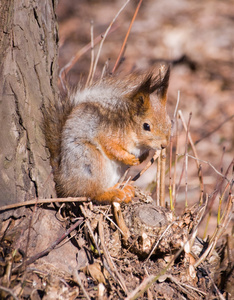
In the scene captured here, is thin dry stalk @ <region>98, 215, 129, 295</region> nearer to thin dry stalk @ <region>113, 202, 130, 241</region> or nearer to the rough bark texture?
thin dry stalk @ <region>113, 202, 130, 241</region>

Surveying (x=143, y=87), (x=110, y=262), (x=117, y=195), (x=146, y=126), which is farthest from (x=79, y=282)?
(x=143, y=87)

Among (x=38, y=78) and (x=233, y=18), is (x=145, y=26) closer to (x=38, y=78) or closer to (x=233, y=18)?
(x=233, y=18)

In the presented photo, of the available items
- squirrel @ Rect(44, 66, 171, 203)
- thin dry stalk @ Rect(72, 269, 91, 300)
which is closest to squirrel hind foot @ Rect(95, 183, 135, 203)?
squirrel @ Rect(44, 66, 171, 203)

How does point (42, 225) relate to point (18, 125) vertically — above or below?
below

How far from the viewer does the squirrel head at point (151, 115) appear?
1.92m

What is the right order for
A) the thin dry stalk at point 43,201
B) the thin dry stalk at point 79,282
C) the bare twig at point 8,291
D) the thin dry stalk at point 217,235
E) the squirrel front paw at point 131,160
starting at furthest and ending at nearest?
the squirrel front paw at point 131,160
the thin dry stalk at point 217,235
the thin dry stalk at point 43,201
the thin dry stalk at point 79,282
the bare twig at point 8,291

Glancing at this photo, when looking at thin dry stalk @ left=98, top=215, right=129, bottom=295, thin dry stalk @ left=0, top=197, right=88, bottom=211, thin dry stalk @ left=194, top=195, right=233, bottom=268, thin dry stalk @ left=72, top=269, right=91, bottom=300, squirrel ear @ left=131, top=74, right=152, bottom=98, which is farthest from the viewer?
squirrel ear @ left=131, top=74, right=152, bottom=98

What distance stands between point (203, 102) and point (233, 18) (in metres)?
1.18

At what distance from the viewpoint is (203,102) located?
372 cm

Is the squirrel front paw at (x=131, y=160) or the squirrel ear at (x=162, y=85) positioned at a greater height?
the squirrel ear at (x=162, y=85)

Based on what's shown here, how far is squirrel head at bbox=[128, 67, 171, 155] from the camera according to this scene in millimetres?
1917

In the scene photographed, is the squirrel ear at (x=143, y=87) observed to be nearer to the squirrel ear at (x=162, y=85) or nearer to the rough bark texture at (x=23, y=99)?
the squirrel ear at (x=162, y=85)

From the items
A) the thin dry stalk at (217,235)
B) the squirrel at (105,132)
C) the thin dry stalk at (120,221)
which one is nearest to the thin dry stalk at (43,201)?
the squirrel at (105,132)

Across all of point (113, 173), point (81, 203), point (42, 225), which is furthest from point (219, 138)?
point (42, 225)
